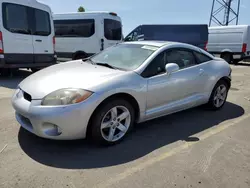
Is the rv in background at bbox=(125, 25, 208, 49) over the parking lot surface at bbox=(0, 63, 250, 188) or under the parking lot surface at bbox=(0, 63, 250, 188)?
over

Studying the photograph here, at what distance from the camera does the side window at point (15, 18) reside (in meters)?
6.94

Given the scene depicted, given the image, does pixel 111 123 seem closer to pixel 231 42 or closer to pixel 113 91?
pixel 113 91

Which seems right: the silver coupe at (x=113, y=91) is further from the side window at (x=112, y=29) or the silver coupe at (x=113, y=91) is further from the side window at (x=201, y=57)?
the side window at (x=112, y=29)

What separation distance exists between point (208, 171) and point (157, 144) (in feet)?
2.69

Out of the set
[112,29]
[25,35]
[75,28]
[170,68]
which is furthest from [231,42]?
[170,68]

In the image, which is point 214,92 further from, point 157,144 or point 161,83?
point 157,144

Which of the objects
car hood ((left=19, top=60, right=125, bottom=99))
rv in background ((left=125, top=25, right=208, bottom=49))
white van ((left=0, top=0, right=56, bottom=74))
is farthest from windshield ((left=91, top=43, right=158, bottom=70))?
rv in background ((left=125, top=25, right=208, bottom=49))

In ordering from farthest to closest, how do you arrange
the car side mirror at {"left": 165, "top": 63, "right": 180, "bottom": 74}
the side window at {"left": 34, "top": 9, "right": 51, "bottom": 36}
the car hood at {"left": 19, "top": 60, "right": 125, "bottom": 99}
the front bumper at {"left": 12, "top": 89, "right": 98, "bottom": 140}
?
the side window at {"left": 34, "top": 9, "right": 51, "bottom": 36}
the car side mirror at {"left": 165, "top": 63, "right": 180, "bottom": 74}
the car hood at {"left": 19, "top": 60, "right": 125, "bottom": 99}
the front bumper at {"left": 12, "top": 89, "right": 98, "bottom": 140}

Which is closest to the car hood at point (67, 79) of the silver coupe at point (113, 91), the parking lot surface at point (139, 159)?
the silver coupe at point (113, 91)

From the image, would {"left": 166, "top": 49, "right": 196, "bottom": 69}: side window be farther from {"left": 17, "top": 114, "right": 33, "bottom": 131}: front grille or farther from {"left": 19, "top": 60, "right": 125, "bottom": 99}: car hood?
{"left": 17, "top": 114, "right": 33, "bottom": 131}: front grille

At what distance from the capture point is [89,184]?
2.48 metres

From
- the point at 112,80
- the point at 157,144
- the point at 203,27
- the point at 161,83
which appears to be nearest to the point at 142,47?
the point at 161,83

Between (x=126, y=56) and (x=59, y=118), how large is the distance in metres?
1.68

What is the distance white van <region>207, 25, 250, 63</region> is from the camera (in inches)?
599
